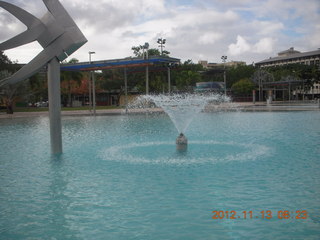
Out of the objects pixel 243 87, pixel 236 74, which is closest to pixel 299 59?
pixel 236 74

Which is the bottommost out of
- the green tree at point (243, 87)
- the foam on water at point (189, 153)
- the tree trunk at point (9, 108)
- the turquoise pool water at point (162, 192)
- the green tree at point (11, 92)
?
the turquoise pool water at point (162, 192)

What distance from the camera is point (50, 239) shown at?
16.5ft

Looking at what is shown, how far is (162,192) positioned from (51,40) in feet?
21.7

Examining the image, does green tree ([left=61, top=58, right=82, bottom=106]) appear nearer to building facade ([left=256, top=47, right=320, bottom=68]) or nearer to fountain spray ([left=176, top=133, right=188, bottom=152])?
fountain spray ([left=176, top=133, right=188, bottom=152])

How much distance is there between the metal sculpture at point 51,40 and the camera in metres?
10.5

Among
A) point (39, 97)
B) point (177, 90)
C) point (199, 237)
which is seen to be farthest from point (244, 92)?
point (199, 237)

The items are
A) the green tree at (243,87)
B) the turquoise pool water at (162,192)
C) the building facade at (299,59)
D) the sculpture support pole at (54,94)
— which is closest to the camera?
the turquoise pool water at (162,192)

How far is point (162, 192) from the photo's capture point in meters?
7.09

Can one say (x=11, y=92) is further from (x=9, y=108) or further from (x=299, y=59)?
(x=299, y=59)

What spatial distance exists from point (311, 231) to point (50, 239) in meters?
3.91

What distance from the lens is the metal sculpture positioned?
1045 centimetres

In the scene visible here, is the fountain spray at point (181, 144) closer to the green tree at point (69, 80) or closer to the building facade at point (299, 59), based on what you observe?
the green tree at point (69, 80)

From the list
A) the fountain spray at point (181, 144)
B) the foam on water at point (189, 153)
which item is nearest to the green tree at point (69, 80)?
the foam on water at point (189, 153)

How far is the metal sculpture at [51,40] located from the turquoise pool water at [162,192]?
2.12 m
